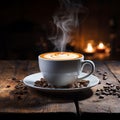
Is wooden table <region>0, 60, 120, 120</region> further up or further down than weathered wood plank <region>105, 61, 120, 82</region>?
further up

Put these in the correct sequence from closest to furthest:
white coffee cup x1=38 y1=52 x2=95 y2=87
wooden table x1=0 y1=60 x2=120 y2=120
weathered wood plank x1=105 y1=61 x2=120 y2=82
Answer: wooden table x1=0 y1=60 x2=120 y2=120
white coffee cup x1=38 y1=52 x2=95 y2=87
weathered wood plank x1=105 y1=61 x2=120 y2=82

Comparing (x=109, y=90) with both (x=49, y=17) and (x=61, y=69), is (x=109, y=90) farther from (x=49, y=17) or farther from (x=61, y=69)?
(x=49, y=17)

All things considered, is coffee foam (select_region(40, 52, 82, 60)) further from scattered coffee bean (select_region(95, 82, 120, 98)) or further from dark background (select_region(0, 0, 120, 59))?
dark background (select_region(0, 0, 120, 59))

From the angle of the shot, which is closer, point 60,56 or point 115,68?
point 60,56

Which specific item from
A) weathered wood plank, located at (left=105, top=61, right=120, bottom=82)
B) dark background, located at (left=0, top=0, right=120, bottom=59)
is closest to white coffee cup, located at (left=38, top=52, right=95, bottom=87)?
weathered wood plank, located at (left=105, top=61, right=120, bottom=82)

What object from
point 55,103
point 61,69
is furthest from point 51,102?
point 61,69

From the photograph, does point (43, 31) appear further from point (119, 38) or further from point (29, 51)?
point (119, 38)

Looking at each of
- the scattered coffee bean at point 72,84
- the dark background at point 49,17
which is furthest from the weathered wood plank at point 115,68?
the dark background at point 49,17

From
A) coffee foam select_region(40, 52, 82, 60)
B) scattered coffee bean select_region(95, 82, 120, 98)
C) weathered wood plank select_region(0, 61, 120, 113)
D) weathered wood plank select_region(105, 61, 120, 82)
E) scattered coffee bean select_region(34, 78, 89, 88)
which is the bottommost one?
weathered wood plank select_region(105, 61, 120, 82)

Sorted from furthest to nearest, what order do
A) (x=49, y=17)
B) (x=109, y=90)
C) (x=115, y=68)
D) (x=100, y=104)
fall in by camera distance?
(x=49, y=17) < (x=115, y=68) < (x=109, y=90) < (x=100, y=104)

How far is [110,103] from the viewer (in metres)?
1.00

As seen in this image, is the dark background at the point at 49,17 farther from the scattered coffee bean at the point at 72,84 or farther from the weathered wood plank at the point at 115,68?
the scattered coffee bean at the point at 72,84

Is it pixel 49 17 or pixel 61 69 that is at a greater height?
pixel 61 69

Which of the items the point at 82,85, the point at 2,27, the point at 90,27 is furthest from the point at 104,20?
the point at 82,85
